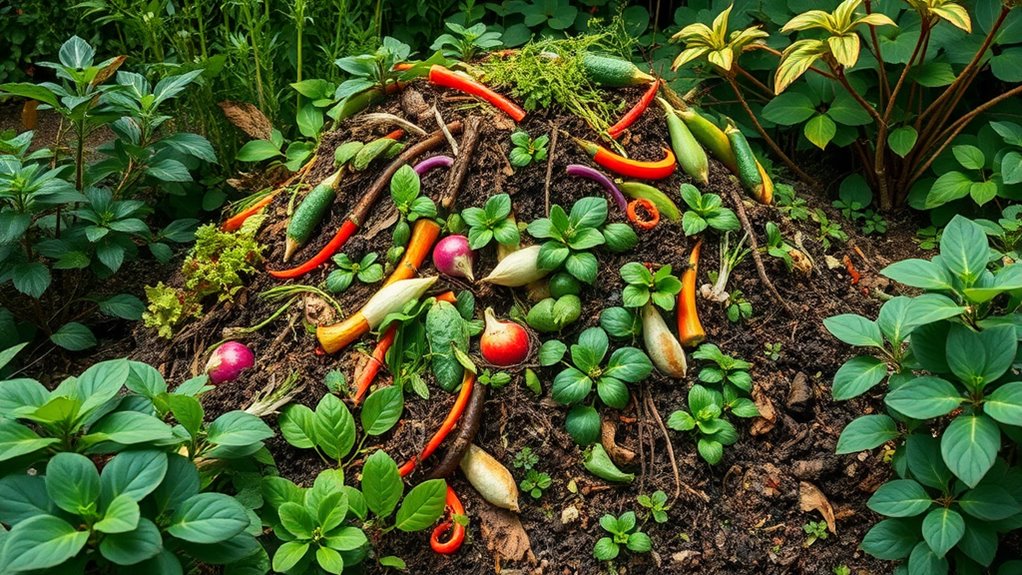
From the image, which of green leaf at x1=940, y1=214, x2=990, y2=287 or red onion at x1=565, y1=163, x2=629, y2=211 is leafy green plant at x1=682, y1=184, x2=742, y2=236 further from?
green leaf at x1=940, y1=214, x2=990, y2=287

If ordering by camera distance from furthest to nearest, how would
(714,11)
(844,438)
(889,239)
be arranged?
1. (714,11)
2. (889,239)
3. (844,438)

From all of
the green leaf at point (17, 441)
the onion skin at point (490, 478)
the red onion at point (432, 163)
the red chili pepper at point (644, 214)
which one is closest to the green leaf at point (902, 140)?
the red chili pepper at point (644, 214)

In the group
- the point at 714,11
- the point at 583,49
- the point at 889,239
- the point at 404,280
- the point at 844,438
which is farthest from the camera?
the point at 714,11

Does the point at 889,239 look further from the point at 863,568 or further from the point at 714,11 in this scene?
the point at 863,568

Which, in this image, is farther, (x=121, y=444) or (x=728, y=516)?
(x=728, y=516)

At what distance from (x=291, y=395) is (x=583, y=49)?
1600 millimetres

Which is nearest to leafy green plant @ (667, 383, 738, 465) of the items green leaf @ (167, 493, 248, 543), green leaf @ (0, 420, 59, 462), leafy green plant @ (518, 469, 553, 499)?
leafy green plant @ (518, 469, 553, 499)

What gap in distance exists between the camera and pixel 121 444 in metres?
2.21

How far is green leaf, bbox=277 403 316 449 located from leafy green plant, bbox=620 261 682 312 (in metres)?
0.99

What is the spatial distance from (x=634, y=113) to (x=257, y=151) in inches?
61.6

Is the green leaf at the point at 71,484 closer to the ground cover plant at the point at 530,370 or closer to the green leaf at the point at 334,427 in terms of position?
the ground cover plant at the point at 530,370

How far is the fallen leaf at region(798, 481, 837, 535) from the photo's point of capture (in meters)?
2.64

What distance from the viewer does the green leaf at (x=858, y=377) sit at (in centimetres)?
246

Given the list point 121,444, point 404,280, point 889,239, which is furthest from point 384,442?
point 889,239
